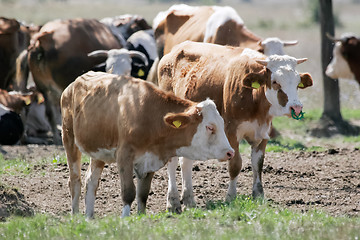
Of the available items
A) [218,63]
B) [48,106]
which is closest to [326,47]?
[48,106]

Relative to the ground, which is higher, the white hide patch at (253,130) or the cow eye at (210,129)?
the cow eye at (210,129)

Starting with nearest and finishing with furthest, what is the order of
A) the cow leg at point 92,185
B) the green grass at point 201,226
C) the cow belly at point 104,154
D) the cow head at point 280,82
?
1. the green grass at point 201,226
2. the cow belly at point 104,154
3. the cow leg at point 92,185
4. the cow head at point 280,82

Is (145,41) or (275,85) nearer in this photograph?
(275,85)

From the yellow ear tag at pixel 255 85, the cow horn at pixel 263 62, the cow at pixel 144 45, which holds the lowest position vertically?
the cow at pixel 144 45

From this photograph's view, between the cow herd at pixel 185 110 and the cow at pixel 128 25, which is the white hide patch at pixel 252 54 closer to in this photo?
the cow herd at pixel 185 110

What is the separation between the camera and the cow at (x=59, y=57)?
15336 mm

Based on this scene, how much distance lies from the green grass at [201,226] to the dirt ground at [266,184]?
1304 millimetres

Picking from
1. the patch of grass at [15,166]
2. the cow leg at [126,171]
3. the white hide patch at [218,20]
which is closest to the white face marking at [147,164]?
the cow leg at [126,171]

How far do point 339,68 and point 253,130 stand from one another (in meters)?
8.64

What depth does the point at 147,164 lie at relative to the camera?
7926mm

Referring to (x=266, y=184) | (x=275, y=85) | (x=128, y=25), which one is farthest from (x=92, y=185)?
(x=128, y=25)

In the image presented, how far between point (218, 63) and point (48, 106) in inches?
269

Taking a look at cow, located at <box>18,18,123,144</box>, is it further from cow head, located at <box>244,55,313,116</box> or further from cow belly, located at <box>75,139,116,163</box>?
cow belly, located at <box>75,139,116,163</box>

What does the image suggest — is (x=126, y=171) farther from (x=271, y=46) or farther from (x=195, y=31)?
(x=195, y=31)
